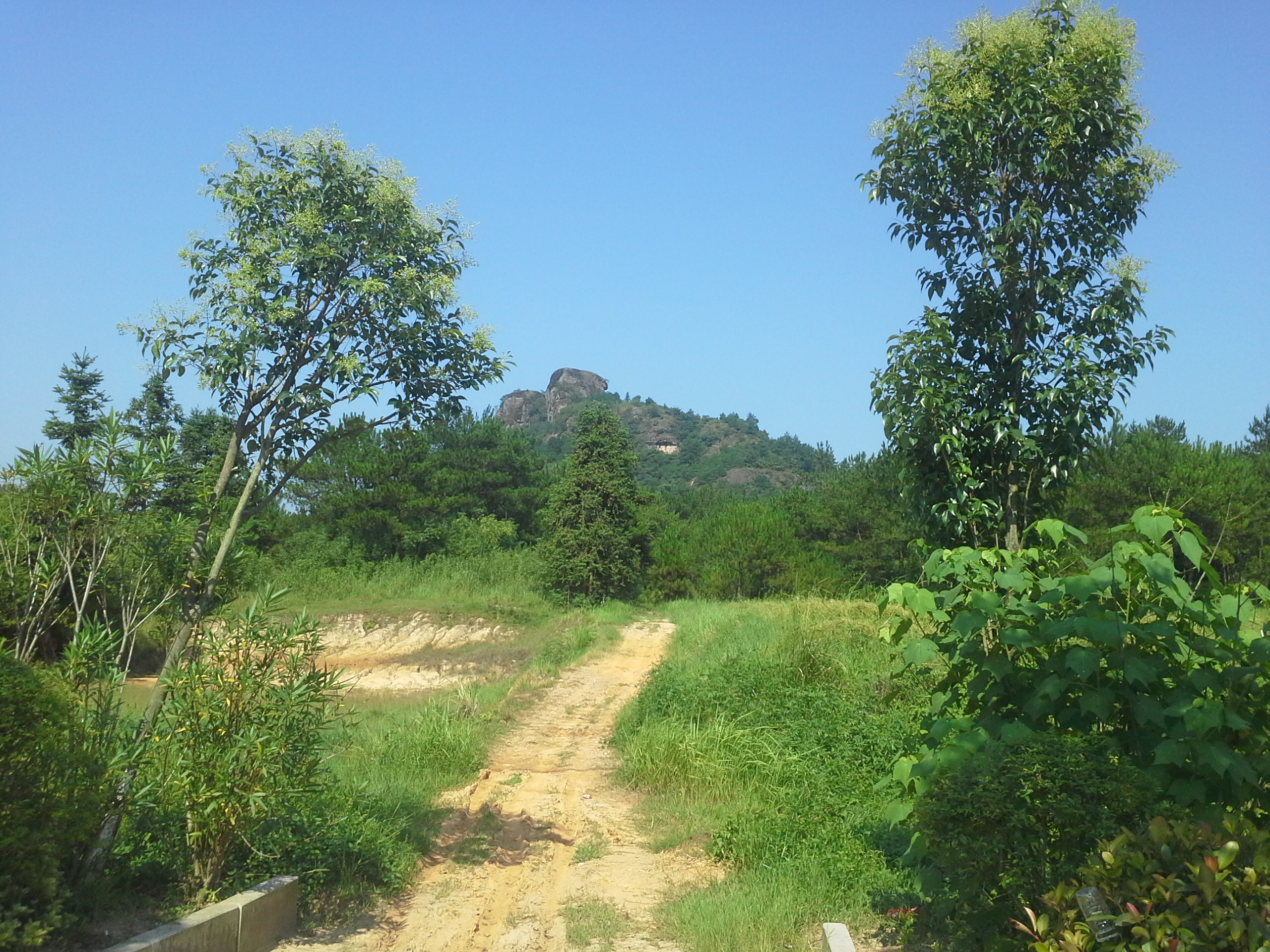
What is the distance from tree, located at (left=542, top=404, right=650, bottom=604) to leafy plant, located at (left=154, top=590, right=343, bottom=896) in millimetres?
21393

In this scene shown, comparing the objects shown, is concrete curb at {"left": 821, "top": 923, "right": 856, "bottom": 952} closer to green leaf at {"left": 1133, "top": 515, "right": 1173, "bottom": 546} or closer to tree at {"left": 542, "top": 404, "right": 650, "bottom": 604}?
green leaf at {"left": 1133, "top": 515, "right": 1173, "bottom": 546}

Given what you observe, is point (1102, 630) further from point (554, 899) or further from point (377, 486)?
point (377, 486)

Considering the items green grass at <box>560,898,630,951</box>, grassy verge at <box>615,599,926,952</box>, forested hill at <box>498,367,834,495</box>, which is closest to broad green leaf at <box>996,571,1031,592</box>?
grassy verge at <box>615,599,926,952</box>

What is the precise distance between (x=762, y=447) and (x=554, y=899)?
87.7 meters

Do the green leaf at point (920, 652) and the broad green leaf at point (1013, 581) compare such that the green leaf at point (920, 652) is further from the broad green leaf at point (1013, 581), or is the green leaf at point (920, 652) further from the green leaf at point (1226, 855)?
the green leaf at point (1226, 855)

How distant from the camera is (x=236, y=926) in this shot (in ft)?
13.4

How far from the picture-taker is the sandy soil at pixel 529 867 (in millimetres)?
4879

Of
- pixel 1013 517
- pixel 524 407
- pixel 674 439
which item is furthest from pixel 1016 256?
pixel 524 407

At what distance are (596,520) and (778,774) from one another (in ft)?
64.7

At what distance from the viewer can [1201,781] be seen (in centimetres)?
311

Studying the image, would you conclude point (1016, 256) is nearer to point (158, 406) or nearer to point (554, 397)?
point (158, 406)

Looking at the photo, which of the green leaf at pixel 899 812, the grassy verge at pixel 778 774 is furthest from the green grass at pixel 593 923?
the green leaf at pixel 899 812

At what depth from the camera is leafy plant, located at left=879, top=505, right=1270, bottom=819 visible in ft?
10.1

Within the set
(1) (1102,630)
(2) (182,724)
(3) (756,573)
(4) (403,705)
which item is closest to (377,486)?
(3) (756,573)
